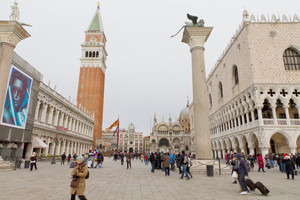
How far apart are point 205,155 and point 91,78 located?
58849mm

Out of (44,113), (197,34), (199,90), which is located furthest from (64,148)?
(197,34)

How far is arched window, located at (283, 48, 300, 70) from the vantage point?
26.2 meters

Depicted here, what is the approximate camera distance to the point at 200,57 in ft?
46.4

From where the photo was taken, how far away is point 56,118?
32406 mm

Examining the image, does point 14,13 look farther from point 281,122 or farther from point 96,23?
point 96,23

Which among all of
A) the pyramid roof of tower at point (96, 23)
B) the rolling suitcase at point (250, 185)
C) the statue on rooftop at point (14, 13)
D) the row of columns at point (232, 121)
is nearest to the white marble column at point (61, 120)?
the statue on rooftop at point (14, 13)

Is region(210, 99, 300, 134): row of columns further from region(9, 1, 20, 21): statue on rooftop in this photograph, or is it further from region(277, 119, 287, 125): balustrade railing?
region(9, 1, 20, 21): statue on rooftop

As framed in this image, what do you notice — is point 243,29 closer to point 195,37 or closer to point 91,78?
point 195,37

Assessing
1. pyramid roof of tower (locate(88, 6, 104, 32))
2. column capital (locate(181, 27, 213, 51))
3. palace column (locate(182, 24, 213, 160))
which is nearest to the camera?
palace column (locate(182, 24, 213, 160))

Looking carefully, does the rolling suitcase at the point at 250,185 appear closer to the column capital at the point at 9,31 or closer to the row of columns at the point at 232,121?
the column capital at the point at 9,31

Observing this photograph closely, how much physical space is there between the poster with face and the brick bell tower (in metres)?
38.6

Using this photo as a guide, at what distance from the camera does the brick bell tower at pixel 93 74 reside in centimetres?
6391

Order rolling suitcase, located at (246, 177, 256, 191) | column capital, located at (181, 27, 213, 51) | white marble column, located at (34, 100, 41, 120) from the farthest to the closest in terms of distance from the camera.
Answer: white marble column, located at (34, 100, 41, 120), column capital, located at (181, 27, 213, 51), rolling suitcase, located at (246, 177, 256, 191)

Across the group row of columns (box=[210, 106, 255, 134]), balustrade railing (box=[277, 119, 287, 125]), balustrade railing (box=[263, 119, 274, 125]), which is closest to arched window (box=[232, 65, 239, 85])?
row of columns (box=[210, 106, 255, 134])
